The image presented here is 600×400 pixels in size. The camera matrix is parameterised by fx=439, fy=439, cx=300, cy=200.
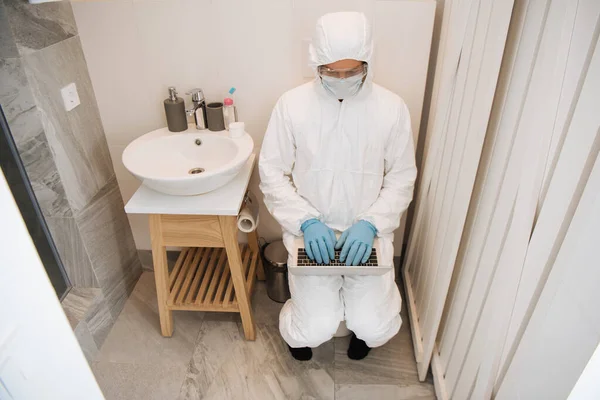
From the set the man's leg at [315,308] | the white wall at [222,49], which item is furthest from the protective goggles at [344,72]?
the man's leg at [315,308]

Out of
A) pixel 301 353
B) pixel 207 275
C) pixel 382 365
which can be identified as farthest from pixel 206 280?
pixel 382 365

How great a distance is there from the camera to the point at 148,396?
1676 millimetres

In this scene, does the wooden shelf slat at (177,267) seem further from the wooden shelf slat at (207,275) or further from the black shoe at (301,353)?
the black shoe at (301,353)

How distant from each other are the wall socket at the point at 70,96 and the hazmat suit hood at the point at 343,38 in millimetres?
916

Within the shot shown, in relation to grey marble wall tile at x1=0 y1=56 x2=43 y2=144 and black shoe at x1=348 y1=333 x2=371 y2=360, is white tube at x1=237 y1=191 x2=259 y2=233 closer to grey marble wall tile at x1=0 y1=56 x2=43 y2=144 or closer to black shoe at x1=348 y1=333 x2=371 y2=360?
black shoe at x1=348 y1=333 x2=371 y2=360

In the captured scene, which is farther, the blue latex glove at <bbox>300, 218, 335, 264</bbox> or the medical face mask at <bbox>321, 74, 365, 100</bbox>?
the blue latex glove at <bbox>300, 218, 335, 264</bbox>

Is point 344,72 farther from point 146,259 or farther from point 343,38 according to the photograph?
point 146,259

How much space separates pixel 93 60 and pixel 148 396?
1.31 metres

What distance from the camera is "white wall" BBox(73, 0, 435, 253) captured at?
1.58m

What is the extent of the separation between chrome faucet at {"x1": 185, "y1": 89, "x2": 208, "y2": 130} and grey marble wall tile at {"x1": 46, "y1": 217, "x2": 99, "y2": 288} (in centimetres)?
60

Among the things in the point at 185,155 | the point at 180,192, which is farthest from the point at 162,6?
the point at 180,192

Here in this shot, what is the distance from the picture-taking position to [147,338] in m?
1.90

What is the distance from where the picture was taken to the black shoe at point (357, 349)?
5.78 ft

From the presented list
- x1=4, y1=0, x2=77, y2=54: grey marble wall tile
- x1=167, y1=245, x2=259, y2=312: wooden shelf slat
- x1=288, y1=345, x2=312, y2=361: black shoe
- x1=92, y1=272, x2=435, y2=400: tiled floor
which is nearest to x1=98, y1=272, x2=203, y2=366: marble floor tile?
x1=92, y1=272, x2=435, y2=400: tiled floor
